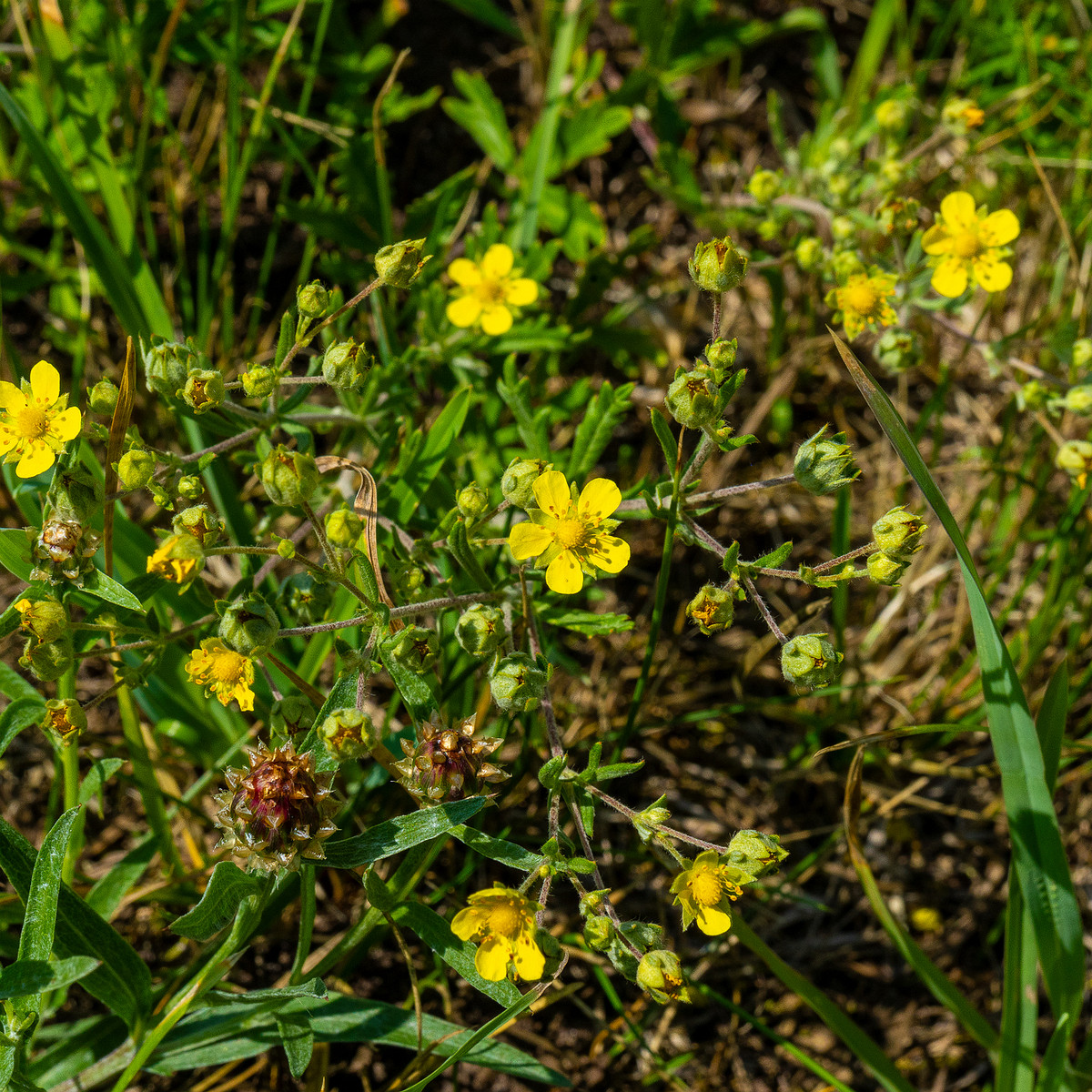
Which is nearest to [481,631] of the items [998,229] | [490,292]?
[490,292]

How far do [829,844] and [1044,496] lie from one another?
1.86 meters

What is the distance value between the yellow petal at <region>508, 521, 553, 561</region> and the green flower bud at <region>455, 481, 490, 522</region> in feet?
0.36

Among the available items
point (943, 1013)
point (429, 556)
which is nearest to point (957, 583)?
point (943, 1013)

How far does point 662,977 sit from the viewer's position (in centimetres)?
240

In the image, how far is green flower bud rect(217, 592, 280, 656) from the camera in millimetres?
2438

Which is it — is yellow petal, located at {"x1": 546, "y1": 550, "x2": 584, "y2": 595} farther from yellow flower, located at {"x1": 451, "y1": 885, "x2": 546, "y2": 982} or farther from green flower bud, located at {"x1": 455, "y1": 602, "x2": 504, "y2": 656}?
yellow flower, located at {"x1": 451, "y1": 885, "x2": 546, "y2": 982}

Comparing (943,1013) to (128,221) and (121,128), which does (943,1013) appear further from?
(121,128)

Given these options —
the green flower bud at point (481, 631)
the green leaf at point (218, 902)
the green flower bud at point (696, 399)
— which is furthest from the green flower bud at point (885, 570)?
the green leaf at point (218, 902)

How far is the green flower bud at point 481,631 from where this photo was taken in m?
2.52

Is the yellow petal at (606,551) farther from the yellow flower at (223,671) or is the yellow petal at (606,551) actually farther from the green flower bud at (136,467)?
the green flower bud at (136,467)

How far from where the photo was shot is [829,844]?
3.69 meters

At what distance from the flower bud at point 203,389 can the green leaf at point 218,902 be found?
1201mm

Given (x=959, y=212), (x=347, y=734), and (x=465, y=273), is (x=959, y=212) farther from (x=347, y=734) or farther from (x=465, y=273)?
(x=347, y=734)

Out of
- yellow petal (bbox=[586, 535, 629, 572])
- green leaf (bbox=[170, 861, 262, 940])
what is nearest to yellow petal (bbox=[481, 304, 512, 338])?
yellow petal (bbox=[586, 535, 629, 572])
